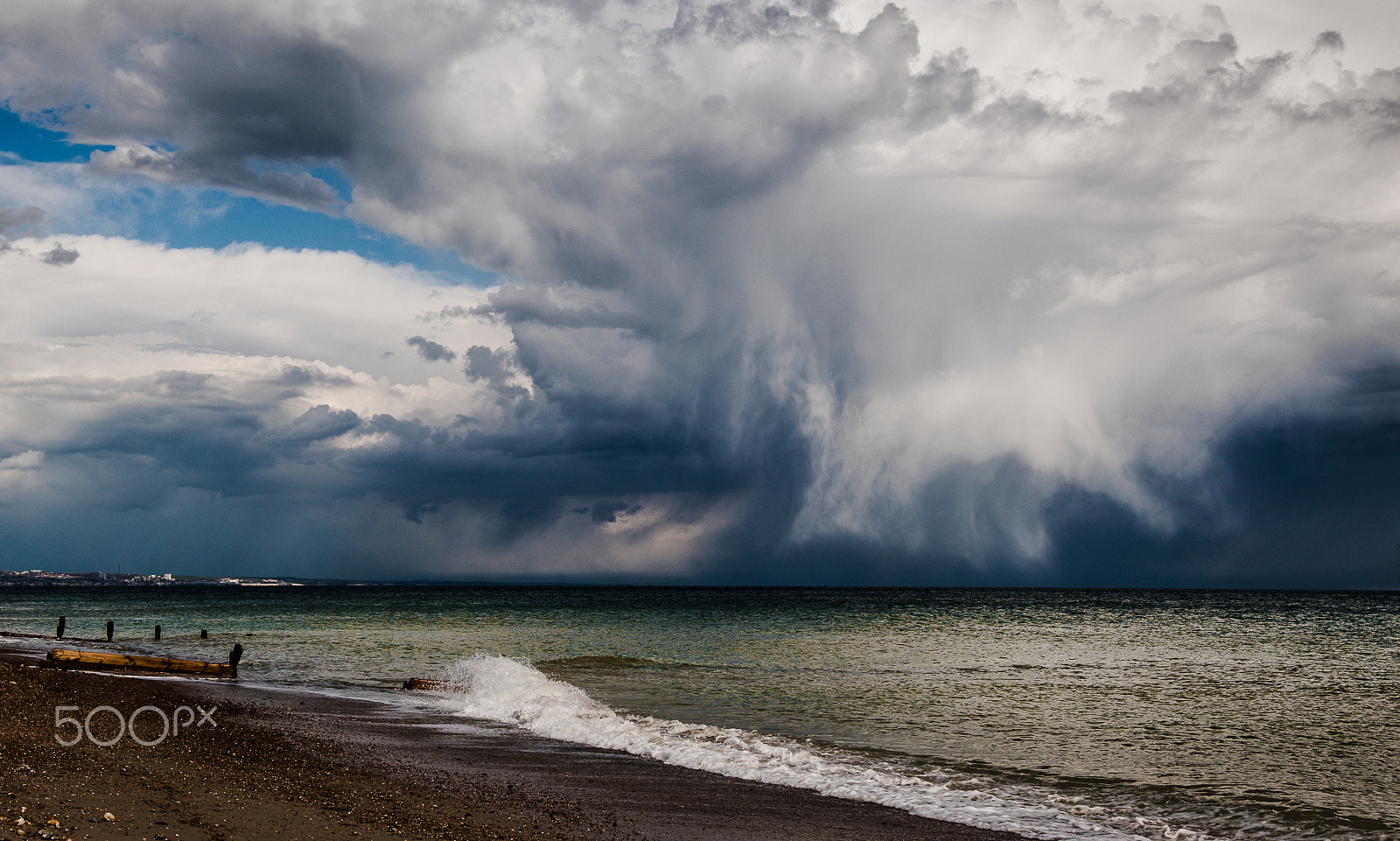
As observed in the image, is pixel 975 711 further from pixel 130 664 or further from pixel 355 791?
pixel 130 664

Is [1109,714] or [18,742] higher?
[18,742]

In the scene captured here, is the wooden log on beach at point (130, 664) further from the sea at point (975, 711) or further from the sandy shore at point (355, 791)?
the sandy shore at point (355, 791)

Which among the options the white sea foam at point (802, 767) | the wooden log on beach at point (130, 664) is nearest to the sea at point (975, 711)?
the white sea foam at point (802, 767)

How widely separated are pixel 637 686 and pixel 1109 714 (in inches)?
694

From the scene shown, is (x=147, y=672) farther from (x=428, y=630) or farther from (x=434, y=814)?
(x=428, y=630)

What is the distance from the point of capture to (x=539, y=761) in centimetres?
1903

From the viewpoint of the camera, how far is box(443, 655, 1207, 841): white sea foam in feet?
49.1

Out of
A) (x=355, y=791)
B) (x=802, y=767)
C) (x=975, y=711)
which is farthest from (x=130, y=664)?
(x=975, y=711)

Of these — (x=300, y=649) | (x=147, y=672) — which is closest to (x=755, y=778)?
(x=147, y=672)

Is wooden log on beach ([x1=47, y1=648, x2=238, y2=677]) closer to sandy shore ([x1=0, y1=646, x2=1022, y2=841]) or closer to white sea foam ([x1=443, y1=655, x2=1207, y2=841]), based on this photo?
sandy shore ([x1=0, y1=646, x2=1022, y2=841])
